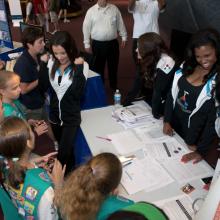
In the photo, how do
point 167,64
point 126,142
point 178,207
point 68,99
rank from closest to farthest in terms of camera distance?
1. point 178,207
2. point 126,142
3. point 167,64
4. point 68,99

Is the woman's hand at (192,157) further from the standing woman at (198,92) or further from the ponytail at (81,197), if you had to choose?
the ponytail at (81,197)

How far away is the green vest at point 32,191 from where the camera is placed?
1.48 m

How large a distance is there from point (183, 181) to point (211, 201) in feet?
2.24

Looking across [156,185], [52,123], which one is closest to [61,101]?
[52,123]

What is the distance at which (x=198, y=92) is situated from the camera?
2.01 meters

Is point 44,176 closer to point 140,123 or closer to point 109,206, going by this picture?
point 109,206

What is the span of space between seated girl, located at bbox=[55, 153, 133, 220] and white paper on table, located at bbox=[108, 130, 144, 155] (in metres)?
0.73

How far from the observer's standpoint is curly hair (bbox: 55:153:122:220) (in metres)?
1.22

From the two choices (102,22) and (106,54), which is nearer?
(102,22)

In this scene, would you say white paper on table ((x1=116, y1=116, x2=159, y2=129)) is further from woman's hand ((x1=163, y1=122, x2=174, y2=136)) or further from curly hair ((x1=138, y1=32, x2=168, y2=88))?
curly hair ((x1=138, y1=32, x2=168, y2=88))

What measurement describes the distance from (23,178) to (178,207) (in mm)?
Result: 851

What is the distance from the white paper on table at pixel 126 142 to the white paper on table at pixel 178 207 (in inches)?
19.6

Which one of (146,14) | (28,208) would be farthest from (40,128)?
(146,14)

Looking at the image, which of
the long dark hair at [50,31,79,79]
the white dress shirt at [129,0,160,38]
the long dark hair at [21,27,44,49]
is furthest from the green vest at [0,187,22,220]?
the white dress shirt at [129,0,160,38]
